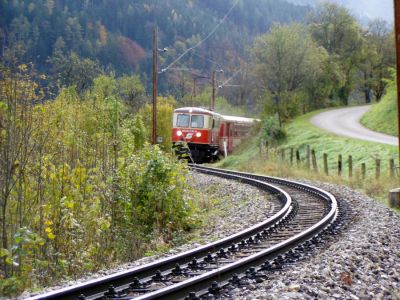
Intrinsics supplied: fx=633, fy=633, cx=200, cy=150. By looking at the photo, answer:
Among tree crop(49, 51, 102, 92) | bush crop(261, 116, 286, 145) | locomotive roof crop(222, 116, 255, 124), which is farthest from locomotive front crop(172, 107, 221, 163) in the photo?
tree crop(49, 51, 102, 92)

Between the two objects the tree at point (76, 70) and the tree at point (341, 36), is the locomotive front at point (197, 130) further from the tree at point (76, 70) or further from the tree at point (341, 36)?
the tree at point (341, 36)

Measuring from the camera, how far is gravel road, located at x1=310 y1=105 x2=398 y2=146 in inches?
1387

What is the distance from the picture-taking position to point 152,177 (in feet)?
42.9

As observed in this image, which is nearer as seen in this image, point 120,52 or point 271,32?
point 271,32

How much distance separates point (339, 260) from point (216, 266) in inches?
62.8

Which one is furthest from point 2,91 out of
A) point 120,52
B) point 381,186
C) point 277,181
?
point 120,52

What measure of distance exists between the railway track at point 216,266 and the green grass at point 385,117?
27.2 metres

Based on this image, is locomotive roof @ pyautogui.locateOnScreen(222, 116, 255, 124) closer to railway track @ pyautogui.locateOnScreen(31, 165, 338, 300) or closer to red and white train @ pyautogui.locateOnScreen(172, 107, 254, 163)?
red and white train @ pyautogui.locateOnScreen(172, 107, 254, 163)

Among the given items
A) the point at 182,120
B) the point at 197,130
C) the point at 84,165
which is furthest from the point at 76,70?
the point at 84,165

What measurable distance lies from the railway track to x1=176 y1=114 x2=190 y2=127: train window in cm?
2236

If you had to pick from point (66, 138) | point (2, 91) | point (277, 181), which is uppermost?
point (2, 91)

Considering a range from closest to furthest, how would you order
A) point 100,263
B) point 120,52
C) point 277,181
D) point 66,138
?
point 100,263
point 66,138
point 277,181
point 120,52

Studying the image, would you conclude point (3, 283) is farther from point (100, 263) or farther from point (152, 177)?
point (152, 177)

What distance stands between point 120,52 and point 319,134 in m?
77.6
